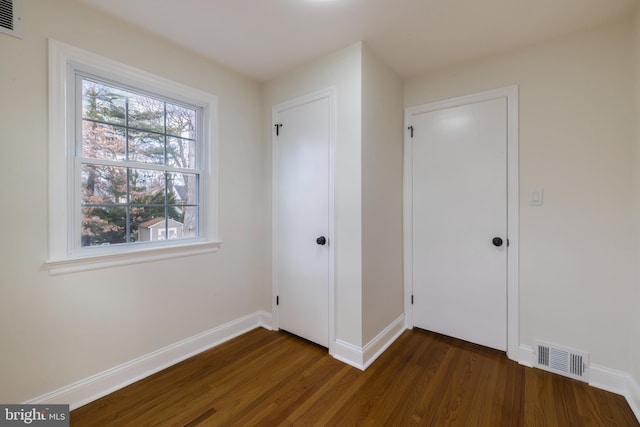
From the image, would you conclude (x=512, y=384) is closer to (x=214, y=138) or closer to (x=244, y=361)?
(x=244, y=361)

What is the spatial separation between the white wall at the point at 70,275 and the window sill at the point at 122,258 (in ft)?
0.14

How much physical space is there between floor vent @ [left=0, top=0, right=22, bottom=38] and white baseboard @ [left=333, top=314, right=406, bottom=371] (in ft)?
9.21

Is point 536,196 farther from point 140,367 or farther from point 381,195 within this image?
point 140,367

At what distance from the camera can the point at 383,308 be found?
7.84 feet

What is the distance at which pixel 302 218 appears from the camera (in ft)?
8.14

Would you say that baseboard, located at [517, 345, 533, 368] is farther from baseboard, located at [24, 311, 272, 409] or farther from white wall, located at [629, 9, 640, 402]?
baseboard, located at [24, 311, 272, 409]

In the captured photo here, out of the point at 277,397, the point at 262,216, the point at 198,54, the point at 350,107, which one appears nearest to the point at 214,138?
the point at 198,54

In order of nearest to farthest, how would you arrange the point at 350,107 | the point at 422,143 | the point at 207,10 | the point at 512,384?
the point at 207,10 < the point at 512,384 < the point at 350,107 < the point at 422,143

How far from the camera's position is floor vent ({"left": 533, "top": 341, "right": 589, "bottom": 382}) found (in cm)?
191

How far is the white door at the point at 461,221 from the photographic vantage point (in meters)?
2.24

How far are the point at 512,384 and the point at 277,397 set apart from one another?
1.60 m

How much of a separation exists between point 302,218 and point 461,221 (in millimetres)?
1409

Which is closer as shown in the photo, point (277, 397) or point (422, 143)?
point (277, 397)

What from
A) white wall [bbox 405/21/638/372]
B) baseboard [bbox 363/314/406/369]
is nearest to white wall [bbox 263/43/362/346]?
baseboard [bbox 363/314/406/369]
